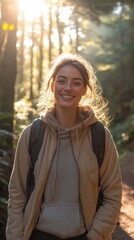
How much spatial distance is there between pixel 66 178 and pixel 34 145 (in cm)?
31

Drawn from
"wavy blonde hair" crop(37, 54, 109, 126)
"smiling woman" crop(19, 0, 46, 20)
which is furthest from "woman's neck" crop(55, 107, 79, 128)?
"smiling woman" crop(19, 0, 46, 20)

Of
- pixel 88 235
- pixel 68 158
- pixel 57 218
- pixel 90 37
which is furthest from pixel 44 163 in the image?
pixel 90 37

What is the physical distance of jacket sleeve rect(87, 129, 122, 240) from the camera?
2.65 m

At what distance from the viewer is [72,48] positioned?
38.8m

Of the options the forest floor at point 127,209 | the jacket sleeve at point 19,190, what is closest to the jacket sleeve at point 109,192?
the jacket sleeve at point 19,190

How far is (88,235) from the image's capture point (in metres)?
2.60

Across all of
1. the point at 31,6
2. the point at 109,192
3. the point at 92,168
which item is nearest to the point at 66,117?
the point at 92,168

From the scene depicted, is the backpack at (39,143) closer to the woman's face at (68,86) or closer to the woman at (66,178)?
the woman at (66,178)

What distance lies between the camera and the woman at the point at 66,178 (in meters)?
2.58

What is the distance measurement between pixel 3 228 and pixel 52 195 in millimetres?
3258

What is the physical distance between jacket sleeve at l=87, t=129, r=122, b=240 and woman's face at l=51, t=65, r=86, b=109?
0.34m

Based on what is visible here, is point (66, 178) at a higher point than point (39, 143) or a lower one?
lower

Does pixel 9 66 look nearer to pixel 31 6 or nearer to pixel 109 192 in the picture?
pixel 109 192

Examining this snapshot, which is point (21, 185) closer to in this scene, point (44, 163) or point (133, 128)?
point (44, 163)
